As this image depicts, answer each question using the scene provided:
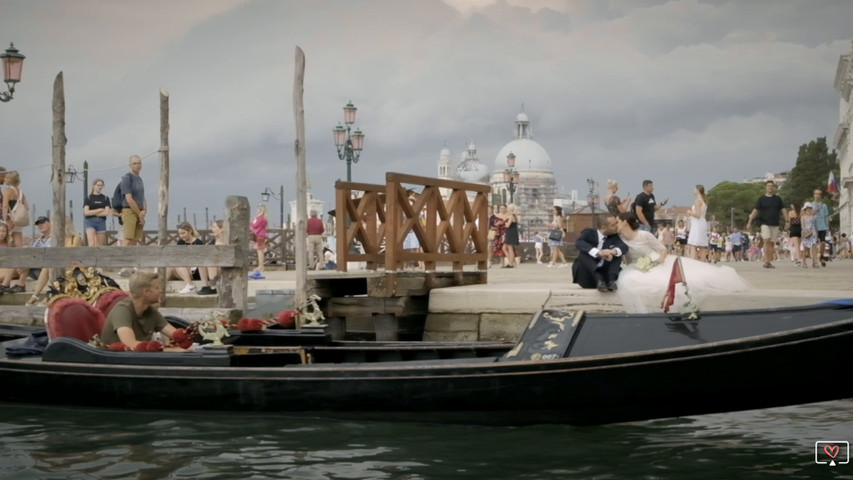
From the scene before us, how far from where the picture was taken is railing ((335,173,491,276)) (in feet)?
37.1

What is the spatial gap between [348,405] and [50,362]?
2417 mm

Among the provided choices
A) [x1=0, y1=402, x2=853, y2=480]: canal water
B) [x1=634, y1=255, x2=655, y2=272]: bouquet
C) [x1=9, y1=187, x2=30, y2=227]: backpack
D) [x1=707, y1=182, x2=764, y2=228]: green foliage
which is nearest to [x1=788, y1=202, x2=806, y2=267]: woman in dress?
[x1=634, y1=255, x2=655, y2=272]: bouquet

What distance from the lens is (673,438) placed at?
7551 millimetres

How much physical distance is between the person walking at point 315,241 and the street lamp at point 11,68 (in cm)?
568

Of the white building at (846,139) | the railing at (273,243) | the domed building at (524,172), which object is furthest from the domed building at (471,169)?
the railing at (273,243)

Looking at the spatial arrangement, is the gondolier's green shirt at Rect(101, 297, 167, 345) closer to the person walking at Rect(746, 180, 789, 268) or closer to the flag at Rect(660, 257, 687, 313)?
the flag at Rect(660, 257, 687, 313)

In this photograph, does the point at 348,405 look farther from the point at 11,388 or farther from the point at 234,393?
the point at 11,388

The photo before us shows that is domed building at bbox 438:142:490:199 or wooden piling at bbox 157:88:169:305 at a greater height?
domed building at bbox 438:142:490:199

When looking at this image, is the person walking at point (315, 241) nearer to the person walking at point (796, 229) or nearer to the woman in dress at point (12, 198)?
the woman in dress at point (12, 198)

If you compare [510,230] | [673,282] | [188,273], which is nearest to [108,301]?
[673,282]

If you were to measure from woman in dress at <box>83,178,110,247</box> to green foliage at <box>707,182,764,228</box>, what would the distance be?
81.6 m

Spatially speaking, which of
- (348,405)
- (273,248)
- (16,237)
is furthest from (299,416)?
(273,248)

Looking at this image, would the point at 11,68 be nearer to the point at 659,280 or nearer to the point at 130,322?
the point at 130,322

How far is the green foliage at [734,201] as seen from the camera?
92.4 m
